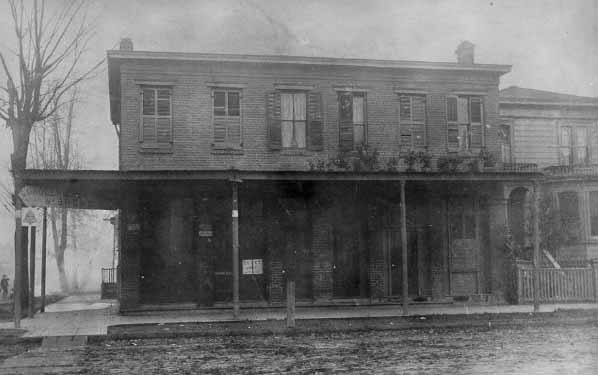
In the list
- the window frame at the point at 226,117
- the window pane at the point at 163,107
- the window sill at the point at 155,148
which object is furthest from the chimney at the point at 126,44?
the window sill at the point at 155,148

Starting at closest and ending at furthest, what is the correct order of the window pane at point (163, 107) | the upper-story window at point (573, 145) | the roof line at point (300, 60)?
the roof line at point (300, 60) → the window pane at point (163, 107) → the upper-story window at point (573, 145)

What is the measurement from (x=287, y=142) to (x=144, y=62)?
4.66m

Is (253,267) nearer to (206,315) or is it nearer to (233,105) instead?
(206,315)

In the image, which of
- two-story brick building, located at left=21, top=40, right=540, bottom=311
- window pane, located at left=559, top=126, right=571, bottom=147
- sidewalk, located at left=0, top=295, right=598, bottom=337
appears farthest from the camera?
window pane, located at left=559, top=126, right=571, bottom=147

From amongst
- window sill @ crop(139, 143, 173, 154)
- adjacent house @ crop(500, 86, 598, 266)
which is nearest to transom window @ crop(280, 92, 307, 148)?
window sill @ crop(139, 143, 173, 154)

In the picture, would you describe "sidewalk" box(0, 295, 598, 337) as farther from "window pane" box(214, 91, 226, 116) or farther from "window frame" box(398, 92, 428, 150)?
"window pane" box(214, 91, 226, 116)

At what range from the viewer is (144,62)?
19.8 m

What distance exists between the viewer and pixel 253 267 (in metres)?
19.9

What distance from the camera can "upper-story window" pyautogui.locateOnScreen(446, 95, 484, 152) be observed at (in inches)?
853

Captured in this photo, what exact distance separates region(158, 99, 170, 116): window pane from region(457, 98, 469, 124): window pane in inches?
349

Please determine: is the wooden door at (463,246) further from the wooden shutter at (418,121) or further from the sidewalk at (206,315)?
the wooden shutter at (418,121)

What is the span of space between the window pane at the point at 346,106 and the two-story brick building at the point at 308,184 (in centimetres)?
5

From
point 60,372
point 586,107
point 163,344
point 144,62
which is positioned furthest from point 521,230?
point 60,372

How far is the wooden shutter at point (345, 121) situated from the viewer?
68.5 ft
